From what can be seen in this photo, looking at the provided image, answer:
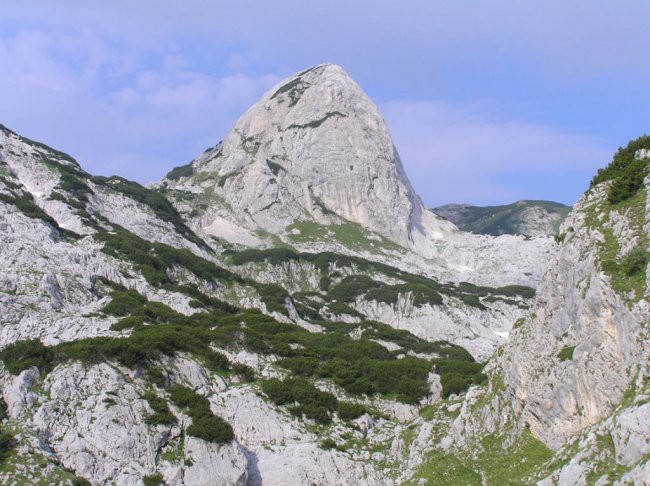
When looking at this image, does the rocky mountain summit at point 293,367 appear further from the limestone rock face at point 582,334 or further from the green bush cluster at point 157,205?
the green bush cluster at point 157,205

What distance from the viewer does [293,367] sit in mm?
52938

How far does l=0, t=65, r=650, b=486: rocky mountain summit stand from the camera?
2875 centimetres

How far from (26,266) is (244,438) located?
30241 millimetres

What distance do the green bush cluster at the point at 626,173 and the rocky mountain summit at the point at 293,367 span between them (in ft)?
0.33

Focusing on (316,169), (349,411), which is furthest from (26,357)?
(316,169)

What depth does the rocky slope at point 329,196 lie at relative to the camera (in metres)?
154

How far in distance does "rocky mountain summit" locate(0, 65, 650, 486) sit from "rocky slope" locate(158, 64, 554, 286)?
44848 mm

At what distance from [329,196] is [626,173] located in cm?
14185

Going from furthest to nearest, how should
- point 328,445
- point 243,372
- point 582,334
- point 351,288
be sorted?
point 351,288 → point 243,372 → point 328,445 → point 582,334

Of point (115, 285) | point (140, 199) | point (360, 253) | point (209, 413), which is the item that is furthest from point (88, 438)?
point (360, 253)

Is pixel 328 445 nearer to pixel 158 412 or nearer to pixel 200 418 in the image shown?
pixel 200 418

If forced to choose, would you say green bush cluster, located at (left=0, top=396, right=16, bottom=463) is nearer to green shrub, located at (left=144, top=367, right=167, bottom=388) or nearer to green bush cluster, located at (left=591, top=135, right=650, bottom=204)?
green shrub, located at (left=144, top=367, right=167, bottom=388)

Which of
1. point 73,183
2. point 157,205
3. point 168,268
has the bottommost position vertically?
point 168,268

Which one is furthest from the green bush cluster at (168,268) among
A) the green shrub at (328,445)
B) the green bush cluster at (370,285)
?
the green shrub at (328,445)
